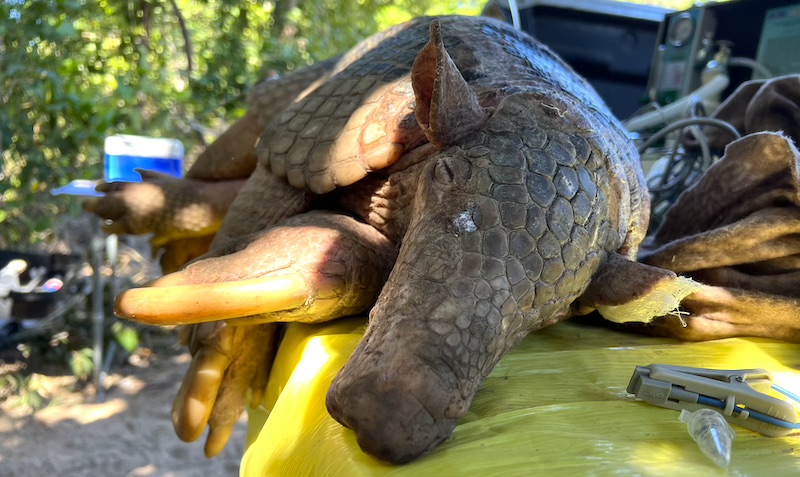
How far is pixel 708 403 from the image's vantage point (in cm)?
73

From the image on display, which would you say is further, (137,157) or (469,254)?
(137,157)

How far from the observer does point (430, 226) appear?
28.5 inches

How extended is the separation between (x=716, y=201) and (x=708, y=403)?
1.72 feet

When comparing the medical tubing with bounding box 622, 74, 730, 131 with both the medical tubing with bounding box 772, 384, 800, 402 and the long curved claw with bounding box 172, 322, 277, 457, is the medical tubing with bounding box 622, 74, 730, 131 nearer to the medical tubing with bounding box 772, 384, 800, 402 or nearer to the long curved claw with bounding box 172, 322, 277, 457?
the medical tubing with bounding box 772, 384, 800, 402

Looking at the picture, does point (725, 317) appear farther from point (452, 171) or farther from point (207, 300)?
point (207, 300)

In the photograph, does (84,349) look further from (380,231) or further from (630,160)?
(630,160)

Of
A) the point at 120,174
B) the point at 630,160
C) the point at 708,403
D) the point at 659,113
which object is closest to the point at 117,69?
the point at 120,174

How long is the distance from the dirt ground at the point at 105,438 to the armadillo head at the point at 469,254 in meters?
2.27

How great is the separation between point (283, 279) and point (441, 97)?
1.03 ft

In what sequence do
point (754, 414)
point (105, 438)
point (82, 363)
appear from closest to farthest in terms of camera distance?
point (754, 414)
point (105, 438)
point (82, 363)

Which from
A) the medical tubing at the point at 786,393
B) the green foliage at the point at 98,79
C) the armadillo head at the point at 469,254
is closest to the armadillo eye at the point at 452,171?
the armadillo head at the point at 469,254

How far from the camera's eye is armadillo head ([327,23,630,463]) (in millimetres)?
611

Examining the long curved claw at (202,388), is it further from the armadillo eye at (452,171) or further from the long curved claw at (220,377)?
the armadillo eye at (452,171)

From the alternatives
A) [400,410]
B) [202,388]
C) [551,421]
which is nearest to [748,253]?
[551,421]
